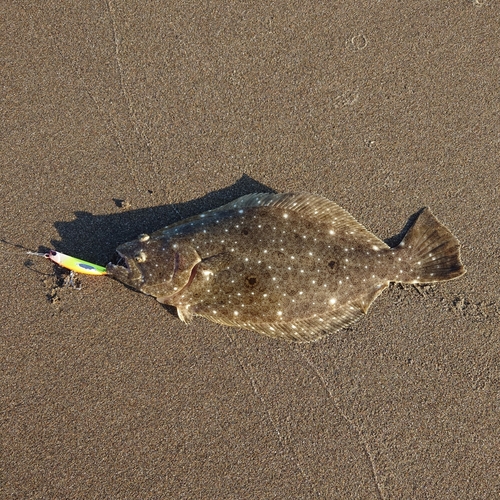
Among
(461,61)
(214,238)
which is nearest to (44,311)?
(214,238)

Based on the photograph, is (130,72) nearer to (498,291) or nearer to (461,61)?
(461,61)

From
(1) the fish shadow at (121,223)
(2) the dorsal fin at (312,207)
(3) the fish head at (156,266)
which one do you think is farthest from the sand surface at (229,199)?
(3) the fish head at (156,266)

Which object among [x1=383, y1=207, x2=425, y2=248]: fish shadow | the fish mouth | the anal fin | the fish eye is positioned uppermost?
[x1=383, y1=207, x2=425, y2=248]: fish shadow

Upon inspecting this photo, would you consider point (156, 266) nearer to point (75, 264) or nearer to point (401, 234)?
point (75, 264)

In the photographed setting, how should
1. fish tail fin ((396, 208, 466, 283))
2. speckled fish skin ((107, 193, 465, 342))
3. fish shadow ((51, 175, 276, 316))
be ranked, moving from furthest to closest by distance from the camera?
fish shadow ((51, 175, 276, 316))
fish tail fin ((396, 208, 466, 283))
speckled fish skin ((107, 193, 465, 342))

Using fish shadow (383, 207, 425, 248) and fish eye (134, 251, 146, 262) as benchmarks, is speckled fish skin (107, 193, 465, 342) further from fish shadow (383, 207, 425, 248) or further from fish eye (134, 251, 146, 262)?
fish shadow (383, 207, 425, 248)

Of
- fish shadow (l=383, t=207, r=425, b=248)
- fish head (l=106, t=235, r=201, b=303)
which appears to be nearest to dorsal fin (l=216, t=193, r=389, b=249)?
fish shadow (l=383, t=207, r=425, b=248)

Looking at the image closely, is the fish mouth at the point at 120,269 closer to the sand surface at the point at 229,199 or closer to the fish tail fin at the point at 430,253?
the sand surface at the point at 229,199
